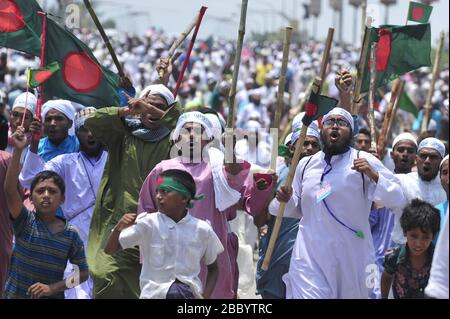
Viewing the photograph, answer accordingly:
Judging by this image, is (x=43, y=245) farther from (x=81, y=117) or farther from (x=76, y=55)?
(x=76, y=55)

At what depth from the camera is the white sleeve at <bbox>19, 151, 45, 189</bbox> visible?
9.12 meters

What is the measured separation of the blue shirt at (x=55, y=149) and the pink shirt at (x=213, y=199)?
2.08 meters

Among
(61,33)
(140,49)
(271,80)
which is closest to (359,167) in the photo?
(61,33)

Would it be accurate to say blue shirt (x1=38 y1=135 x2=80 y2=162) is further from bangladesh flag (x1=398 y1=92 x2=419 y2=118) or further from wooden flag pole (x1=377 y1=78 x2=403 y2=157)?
bangladesh flag (x1=398 y1=92 x2=419 y2=118)

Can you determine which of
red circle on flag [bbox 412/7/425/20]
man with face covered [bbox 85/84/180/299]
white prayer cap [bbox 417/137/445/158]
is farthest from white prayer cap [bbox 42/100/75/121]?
red circle on flag [bbox 412/7/425/20]

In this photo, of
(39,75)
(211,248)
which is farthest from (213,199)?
(39,75)

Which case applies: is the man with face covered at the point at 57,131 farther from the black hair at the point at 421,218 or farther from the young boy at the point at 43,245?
the black hair at the point at 421,218

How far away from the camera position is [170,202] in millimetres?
7324

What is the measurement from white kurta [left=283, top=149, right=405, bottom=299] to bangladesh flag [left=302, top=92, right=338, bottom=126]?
1.10 ft

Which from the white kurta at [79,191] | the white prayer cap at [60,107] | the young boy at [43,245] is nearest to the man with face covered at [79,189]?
the white kurta at [79,191]

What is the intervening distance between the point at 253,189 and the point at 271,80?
20.1 m

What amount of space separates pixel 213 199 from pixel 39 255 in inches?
45.0

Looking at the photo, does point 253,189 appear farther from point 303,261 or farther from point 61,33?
point 61,33
